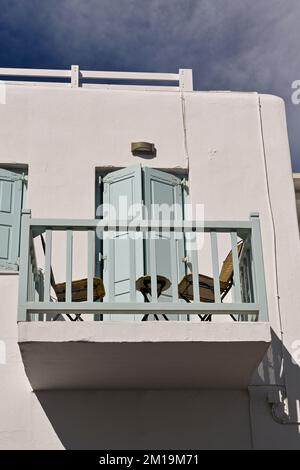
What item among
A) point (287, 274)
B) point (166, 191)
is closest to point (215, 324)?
point (287, 274)

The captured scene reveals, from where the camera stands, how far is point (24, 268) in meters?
7.92

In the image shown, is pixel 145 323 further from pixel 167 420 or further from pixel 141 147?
pixel 141 147

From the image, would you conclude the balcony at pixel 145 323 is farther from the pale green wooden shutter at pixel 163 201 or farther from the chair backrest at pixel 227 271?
the pale green wooden shutter at pixel 163 201

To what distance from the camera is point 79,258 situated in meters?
9.69

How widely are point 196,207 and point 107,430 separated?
292cm

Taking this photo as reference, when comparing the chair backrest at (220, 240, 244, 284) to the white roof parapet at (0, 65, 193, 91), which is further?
the white roof parapet at (0, 65, 193, 91)

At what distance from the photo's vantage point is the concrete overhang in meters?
7.78

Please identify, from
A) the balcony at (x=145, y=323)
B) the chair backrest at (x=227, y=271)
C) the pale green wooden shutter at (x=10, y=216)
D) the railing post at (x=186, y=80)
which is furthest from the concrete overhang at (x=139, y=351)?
the railing post at (x=186, y=80)

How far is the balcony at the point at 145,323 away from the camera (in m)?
7.82

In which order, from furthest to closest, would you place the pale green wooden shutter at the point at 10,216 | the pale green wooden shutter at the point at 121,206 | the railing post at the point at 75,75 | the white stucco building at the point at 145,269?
1. the railing post at the point at 75,75
2. the pale green wooden shutter at the point at 10,216
3. the pale green wooden shutter at the point at 121,206
4. the white stucco building at the point at 145,269

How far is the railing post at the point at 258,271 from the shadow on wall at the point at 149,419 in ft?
4.38

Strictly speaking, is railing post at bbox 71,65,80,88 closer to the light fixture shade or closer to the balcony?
the light fixture shade

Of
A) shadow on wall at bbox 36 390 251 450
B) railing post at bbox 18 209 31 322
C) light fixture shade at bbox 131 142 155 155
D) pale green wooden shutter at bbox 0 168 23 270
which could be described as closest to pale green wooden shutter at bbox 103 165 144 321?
light fixture shade at bbox 131 142 155 155
